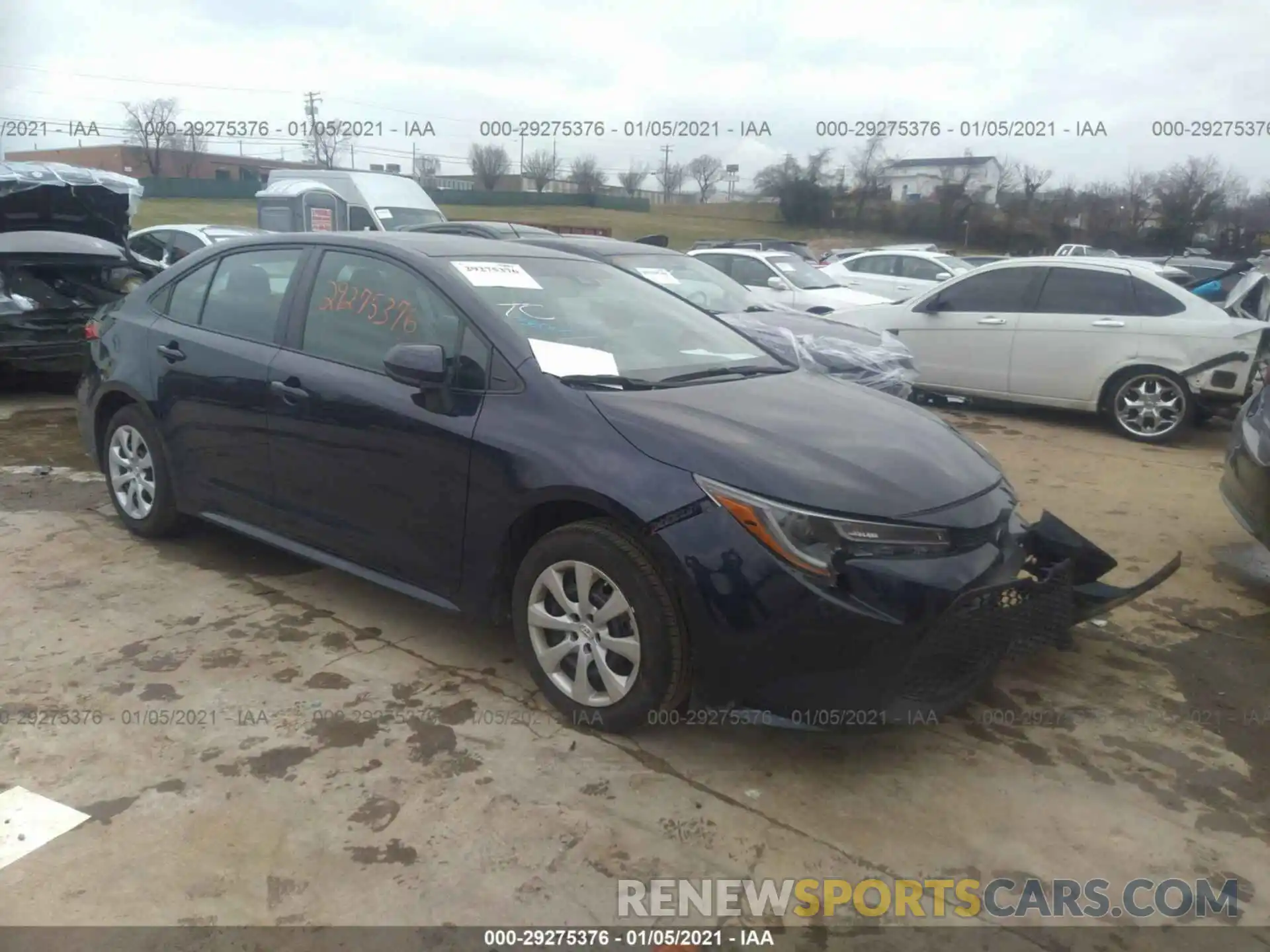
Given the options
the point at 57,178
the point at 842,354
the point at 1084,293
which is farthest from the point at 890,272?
the point at 57,178

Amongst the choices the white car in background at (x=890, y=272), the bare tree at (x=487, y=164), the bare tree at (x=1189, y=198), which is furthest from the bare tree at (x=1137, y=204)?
the bare tree at (x=487, y=164)

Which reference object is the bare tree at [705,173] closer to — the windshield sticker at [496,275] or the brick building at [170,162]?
the brick building at [170,162]

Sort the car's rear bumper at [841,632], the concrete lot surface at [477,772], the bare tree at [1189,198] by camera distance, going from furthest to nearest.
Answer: the bare tree at [1189,198] < the car's rear bumper at [841,632] < the concrete lot surface at [477,772]

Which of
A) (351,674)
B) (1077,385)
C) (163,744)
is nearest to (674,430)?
(351,674)

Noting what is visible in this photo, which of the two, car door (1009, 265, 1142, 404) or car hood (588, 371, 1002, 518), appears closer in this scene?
car hood (588, 371, 1002, 518)

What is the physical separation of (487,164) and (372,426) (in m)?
50.8

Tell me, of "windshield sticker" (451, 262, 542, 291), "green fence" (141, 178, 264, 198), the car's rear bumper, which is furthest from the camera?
"green fence" (141, 178, 264, 198)

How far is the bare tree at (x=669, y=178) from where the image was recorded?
5168 cm

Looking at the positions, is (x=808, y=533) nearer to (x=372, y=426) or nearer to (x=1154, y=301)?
(x=372, y=426)

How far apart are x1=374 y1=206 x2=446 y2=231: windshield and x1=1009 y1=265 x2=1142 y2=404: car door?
9.05 metres

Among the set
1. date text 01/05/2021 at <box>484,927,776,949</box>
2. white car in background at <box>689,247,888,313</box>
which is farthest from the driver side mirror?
white car in background at <box>689,247,888,313</box>

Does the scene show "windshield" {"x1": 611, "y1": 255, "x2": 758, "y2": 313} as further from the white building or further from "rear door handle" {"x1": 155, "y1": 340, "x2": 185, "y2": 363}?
the white building

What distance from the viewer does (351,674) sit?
3582mm

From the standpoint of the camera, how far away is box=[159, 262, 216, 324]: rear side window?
14.8 ft
